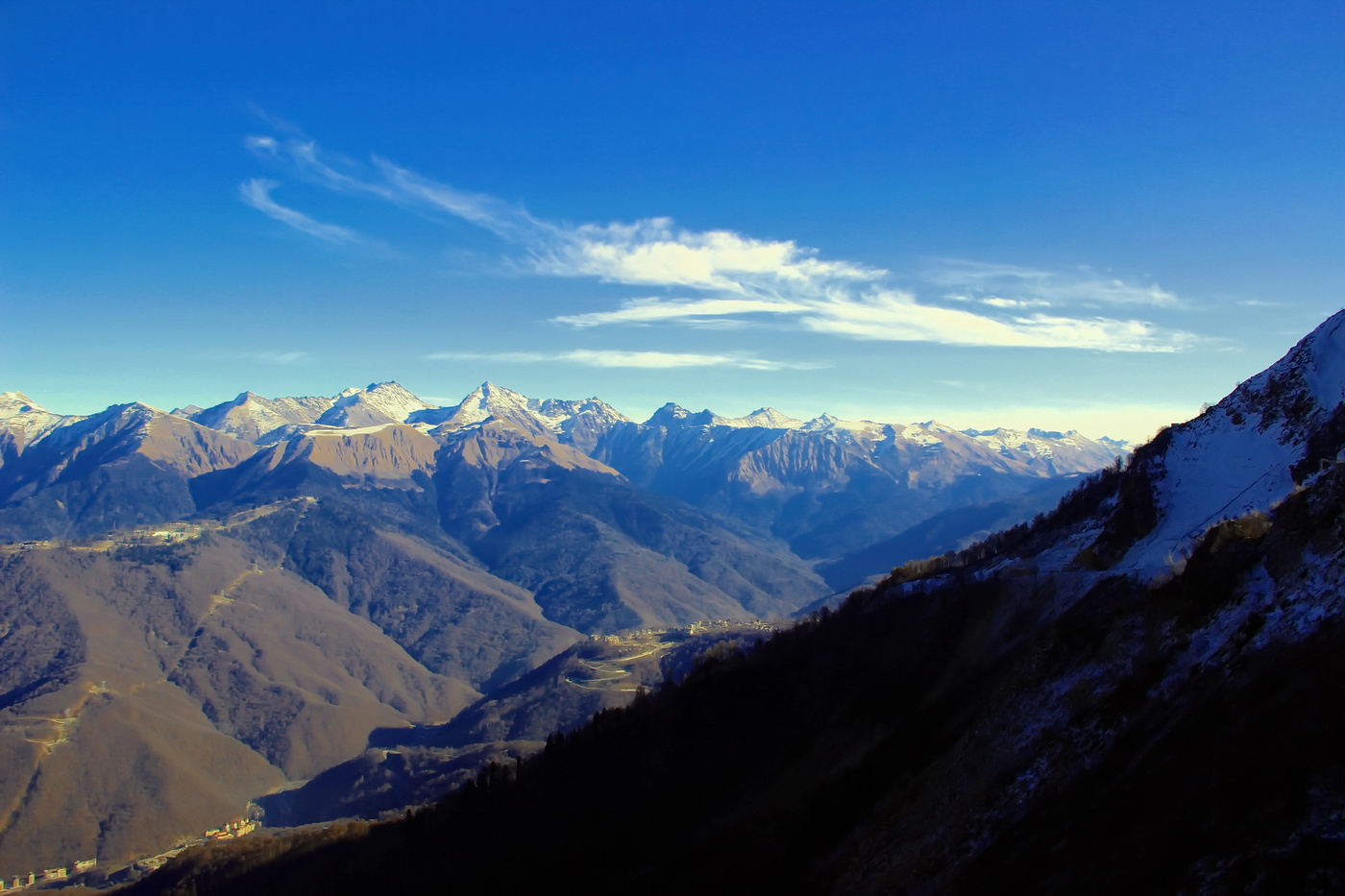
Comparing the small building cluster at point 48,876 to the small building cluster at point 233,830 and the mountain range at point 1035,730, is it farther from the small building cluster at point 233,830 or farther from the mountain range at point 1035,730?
the mountain range at point 1035,730

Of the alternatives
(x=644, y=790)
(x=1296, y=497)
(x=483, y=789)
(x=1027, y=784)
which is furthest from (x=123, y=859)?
(x=1296, y=497)

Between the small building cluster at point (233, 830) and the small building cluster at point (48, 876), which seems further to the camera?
the small building cluster at point (233, 830)

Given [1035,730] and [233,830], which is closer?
[1035,730]

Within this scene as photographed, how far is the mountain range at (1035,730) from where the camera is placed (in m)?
19.1

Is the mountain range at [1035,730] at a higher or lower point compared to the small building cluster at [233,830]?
higher

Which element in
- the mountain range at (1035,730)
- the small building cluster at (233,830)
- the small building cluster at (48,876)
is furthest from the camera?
the small building cluster at (233,830)

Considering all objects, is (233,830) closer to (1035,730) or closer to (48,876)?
(48,876)

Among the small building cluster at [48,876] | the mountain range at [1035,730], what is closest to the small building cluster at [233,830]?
the small building cluster at [48,876]

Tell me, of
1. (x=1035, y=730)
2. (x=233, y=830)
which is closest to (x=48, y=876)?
(x=233, y=830)

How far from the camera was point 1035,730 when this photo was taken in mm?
30609

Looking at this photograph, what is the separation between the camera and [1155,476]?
56812 millimetres

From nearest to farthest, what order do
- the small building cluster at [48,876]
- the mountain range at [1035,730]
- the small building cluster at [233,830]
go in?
the mountain range at [1035,730]
the small building cluster at [48,876]
the small building cluster at [233,830]

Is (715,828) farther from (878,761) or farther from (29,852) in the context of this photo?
(29,852)

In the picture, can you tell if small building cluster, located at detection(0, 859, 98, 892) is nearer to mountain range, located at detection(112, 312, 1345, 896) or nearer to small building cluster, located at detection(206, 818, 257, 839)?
small building cluster, located at detection(206, 818, 257, 839)
